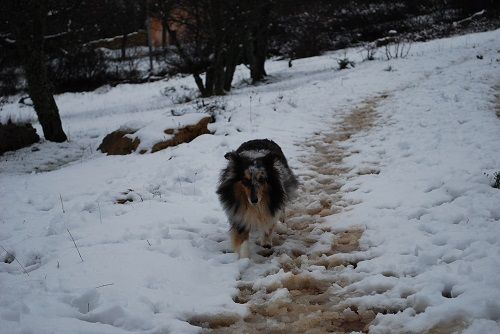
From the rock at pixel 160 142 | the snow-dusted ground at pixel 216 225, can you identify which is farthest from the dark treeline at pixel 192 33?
the snow-dusted ground at pixel 216 225

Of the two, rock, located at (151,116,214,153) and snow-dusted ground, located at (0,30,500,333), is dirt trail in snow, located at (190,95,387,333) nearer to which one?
snow-dusted ground, located at (0,30,500,333)

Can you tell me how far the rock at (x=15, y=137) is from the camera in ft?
35.3

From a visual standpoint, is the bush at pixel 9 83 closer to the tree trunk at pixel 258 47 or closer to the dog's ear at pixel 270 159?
the tree trunk at pixel 258 47

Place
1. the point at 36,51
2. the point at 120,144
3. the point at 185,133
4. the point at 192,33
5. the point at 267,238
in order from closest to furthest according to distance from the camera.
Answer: the point at 267,238, the point at 185,133, the point at 120,144, the point at 36,51, the point at 192,33

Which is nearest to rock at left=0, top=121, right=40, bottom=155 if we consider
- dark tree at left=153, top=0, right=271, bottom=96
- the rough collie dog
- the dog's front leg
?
dark tree at left=153, top=0, right=271, bottom=96

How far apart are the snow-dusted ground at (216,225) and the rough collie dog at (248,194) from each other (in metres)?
0.34

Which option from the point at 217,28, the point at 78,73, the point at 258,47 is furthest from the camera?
the point at 78,73

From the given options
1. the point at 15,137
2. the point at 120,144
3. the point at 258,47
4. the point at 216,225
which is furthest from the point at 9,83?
the point at 216,225

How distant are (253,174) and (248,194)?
226mm

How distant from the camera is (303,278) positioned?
421 centimetres

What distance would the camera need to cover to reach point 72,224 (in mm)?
5582

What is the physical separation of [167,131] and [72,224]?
4.11 meters

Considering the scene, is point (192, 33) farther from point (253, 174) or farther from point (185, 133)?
point (253, 174)

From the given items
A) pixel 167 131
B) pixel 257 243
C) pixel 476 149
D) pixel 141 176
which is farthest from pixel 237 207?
pixel 167 131
